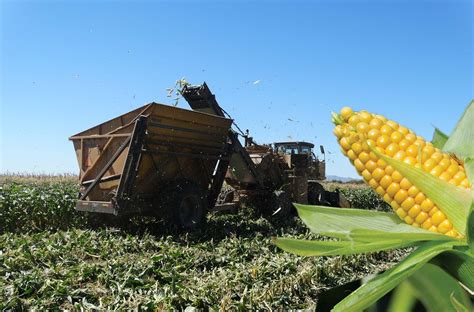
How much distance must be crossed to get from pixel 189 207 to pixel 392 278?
8.40 metres

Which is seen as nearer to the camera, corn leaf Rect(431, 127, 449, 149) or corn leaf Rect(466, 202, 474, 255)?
corn leaf Rect(466, 202, 474, 255)

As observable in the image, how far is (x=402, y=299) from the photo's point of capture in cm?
96

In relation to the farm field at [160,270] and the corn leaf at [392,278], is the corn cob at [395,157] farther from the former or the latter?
the farm field at [160,270]

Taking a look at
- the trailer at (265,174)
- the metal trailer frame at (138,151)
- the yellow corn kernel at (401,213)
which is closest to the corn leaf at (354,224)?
the yellow corn kernel at (401,213)

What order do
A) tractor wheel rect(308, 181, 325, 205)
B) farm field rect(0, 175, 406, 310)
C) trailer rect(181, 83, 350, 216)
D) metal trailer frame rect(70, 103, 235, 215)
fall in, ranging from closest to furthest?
1. farm field rect(0, 175, 406, 310)
2. metal trailer frame rect(70, 103, 235, 215)
3. trailer rect(181, 83, 350, 216)
4. tractor wheel rect(308, 181, 325, 205)

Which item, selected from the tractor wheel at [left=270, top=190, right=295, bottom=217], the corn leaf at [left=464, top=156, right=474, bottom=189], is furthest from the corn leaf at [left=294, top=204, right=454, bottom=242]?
the tractor wheel at [left=270, top=190, right=295, bottom=217]

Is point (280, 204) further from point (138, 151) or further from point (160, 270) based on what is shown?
point (160, 270)

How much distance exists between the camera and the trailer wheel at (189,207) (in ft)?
28.5

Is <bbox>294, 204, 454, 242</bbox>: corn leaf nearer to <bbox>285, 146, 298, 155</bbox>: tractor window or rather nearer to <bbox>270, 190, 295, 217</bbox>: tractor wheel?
<bbox>270, 190, 295, 217</bbox>: tractor wheel

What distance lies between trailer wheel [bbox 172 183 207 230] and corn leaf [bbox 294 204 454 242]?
772cm

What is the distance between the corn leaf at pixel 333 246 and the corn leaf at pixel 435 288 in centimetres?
7

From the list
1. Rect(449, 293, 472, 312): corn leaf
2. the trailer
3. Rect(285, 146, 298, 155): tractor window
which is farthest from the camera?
Rect(285, 146, 298, 155): tractor window

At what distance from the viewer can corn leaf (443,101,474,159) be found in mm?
1009

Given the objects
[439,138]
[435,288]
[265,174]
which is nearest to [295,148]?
[265,174]
